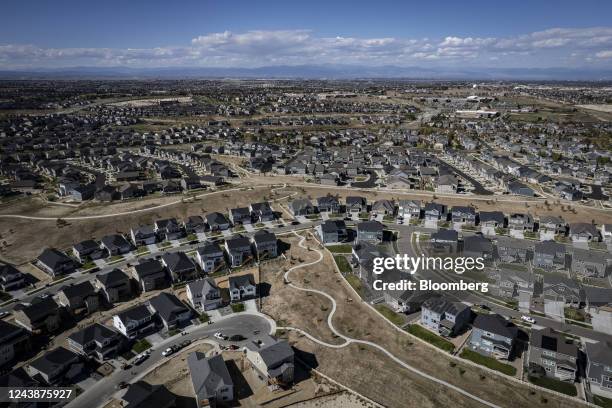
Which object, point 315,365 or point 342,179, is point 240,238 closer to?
point 315,365

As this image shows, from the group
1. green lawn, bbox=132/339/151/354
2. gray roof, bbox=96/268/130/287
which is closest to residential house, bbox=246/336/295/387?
green lawn, bbox=132/339/151/354

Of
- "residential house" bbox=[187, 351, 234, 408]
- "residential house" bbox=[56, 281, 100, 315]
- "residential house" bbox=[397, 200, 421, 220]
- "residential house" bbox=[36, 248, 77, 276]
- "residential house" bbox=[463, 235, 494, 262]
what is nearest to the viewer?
"residential house" bbox=[187, 351, 234, 408]

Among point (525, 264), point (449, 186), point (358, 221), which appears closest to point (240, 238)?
point (358, 221)

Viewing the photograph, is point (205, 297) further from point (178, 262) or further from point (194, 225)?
point (194, 225)

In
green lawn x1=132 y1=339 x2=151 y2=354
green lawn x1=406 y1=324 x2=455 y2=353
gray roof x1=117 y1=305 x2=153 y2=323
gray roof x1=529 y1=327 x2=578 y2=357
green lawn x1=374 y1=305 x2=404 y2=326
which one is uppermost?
gray roof x1=529 y1=327 x2=578 y2=357

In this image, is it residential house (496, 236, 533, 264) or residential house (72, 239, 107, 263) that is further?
residential house (72, 239, 107, 263)

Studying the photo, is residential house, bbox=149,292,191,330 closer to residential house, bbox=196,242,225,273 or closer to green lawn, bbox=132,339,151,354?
green lawn, bbox=132,339,151,354

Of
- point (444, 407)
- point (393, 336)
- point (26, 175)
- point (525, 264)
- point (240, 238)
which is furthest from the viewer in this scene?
point (26, 175)
